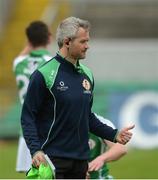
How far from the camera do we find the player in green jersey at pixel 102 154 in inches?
284

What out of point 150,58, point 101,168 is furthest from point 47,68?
point 150,58

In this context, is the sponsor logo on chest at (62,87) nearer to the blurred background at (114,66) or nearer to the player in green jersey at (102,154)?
the player in green jersey at (102,154)

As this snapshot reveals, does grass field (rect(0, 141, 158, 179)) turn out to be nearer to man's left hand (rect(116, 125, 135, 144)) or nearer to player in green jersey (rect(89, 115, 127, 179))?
player in green jersey (rect(89, 115, 127, 179))

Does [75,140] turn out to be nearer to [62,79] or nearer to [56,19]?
[62,79]

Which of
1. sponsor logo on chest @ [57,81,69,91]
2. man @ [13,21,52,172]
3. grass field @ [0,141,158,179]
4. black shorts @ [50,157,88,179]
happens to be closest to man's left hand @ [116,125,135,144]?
black shorts @ [50,157,88,179]

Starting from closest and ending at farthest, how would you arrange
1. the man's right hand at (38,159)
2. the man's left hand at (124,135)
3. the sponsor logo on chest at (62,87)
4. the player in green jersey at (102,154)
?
1. the man's right hand at (38,159)
2. the sponsor logo on chest at (62,87)
3. the man's left hand at (124,135)
4. the player in green jersey at (102,154)

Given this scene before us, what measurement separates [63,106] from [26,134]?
333mm

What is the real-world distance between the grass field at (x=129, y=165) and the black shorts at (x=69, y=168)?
5.59m

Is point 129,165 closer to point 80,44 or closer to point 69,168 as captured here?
point 69,168

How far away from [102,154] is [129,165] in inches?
279

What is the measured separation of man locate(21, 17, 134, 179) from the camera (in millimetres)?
6316

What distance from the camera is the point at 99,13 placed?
24.2 meters

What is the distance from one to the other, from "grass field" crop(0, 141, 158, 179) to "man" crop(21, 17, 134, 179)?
5.75m

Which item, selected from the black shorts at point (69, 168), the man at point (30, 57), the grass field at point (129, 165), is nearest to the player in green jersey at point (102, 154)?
the black shorts at point (69, 168)
